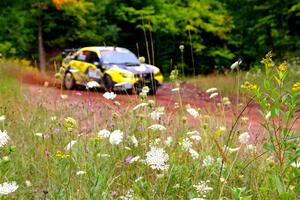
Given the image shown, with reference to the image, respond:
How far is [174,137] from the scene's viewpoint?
15.7ft

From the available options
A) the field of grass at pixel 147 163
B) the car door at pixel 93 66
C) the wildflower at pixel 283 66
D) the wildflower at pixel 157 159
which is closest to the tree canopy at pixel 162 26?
the car door at pixel 93 66

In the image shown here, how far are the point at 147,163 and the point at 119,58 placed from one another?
44.3 ft

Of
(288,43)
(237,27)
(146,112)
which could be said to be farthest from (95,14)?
(146,112)

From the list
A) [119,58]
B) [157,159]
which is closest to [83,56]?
[119,58]

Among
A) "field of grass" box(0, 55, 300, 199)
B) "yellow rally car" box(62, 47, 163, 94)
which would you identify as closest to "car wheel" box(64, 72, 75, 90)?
"yellow rally car" box(62, 47, 163, 94)

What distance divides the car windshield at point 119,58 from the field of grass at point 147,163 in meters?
10.6

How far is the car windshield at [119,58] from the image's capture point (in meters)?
16.0

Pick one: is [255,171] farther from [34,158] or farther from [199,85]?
[199,85]

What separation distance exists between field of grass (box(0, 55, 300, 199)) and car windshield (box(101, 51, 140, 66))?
34.8 feet

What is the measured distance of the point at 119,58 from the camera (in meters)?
16.3

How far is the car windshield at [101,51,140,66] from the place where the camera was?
16.0 m

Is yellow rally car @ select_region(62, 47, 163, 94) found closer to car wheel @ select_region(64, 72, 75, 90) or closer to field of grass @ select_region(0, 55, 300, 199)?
car wheel @ select_region(64, 72, 75, 90)

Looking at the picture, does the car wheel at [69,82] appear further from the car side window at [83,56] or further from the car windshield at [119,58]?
the car windshield at [119,58]

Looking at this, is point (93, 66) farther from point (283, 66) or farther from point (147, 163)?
point (283, 66)
